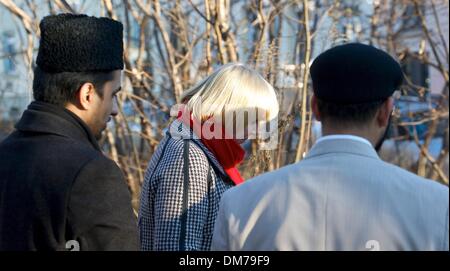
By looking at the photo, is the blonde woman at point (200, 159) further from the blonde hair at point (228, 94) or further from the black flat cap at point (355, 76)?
the black flat cap at point (355, 76)

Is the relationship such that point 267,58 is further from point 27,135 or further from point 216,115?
point 27,135

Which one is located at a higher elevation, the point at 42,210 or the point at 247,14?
the point at 247,14

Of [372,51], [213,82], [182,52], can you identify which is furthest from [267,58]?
[372,51]

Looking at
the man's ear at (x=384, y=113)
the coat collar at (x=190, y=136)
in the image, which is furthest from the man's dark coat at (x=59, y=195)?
the man's ear at (x=384, y=113)

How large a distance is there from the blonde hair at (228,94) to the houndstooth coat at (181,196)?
0.12 m

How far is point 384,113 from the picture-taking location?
210 centimetres

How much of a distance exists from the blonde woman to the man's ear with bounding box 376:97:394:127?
3.14 feet

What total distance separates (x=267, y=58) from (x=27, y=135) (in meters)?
2.54

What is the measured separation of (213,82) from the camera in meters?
3.05

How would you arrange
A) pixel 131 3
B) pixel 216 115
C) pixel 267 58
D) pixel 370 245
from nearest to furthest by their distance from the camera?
pixel 370 245 < pixel 216 115 < pixel 267 58 < pixel 131 3

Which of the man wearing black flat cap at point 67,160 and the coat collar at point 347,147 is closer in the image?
the coat collar at point 347,147

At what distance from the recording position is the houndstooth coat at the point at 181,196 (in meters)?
2.83

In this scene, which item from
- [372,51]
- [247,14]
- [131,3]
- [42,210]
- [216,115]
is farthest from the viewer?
[247,14]

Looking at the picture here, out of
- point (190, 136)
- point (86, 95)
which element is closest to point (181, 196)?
point (190, 136)
